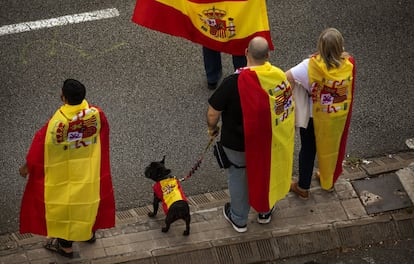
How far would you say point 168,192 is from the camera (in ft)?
20.0

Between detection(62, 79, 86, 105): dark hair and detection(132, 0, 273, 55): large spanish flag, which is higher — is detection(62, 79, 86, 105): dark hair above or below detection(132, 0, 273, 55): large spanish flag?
above

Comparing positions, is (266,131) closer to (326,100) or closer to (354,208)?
(326,100)

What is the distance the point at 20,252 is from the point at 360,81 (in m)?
4.14

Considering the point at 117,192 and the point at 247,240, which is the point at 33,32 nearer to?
the point at 117,192

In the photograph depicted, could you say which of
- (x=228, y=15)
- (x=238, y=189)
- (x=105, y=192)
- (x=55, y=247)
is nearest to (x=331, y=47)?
(x=238, y=189)

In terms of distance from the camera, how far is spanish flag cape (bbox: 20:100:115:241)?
5508mm

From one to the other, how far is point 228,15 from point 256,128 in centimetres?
177

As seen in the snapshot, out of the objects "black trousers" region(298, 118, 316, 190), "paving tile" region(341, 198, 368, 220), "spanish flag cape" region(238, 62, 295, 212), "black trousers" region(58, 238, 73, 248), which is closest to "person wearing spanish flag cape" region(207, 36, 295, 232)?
"spanish flag cape" region(238, 62, 295, 212)

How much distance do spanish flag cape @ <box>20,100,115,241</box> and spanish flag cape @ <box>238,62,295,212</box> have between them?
1.15m

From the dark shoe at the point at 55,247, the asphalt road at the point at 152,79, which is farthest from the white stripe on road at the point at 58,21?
the dark shoe at the point at 55,247

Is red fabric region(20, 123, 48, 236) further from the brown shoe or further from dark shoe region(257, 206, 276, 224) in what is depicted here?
the brown shoe

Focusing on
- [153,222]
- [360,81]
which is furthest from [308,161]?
[360,81]

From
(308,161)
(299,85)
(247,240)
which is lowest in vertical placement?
(247,240)

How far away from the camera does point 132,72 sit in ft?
27.0
